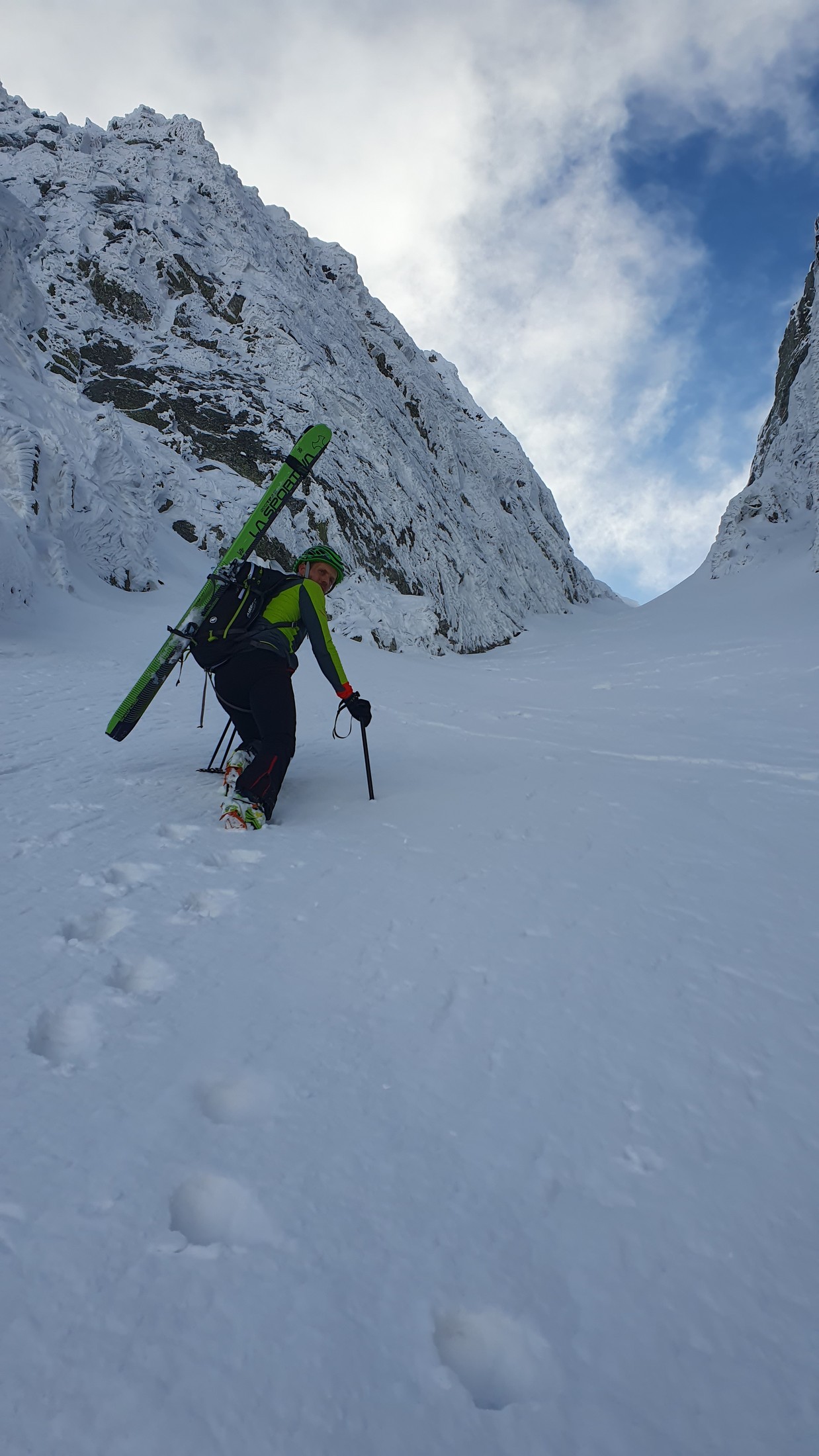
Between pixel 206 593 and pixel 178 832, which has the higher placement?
pixel 206 593

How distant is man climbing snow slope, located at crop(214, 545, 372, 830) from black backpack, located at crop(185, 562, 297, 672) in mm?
40

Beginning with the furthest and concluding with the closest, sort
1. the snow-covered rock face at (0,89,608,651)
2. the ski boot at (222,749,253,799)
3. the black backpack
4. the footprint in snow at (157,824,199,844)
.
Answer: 1. the snow-covered rock face at (0,89,608,651)
2. the black backpack
3. the ski boot at (222,749,253,799)
4. the footprint in snow at (157,824,199,844)

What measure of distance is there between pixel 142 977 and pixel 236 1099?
0.62 meters

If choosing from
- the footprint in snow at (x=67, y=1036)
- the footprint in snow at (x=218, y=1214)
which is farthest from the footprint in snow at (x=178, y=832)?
the footprint in snow at (x=218, y=1214)

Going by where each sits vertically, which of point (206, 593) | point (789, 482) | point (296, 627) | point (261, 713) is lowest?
point (261, 713)

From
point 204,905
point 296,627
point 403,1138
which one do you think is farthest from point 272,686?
point 403,1138

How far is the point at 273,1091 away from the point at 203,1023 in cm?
33

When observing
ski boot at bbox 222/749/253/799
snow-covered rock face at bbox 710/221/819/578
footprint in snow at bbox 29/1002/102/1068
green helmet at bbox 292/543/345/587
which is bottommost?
footprint in snow at bbox 29/1002/102/1068

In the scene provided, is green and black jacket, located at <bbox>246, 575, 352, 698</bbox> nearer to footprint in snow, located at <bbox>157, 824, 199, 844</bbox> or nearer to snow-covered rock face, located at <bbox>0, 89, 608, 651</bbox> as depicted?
footprint in snow, located at <bbox>157, 824, 199, 844</bbox>

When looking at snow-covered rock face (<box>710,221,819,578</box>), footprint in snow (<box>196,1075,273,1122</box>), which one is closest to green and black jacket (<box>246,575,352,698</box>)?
footprint in snow (<box>196,1075,273,1122</box>)

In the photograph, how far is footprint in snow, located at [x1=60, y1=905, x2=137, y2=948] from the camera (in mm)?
2189

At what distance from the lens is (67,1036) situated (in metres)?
1.73

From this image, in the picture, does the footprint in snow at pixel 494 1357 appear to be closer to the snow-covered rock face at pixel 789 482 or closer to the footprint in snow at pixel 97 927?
the footprint in snow at pixel 97 927

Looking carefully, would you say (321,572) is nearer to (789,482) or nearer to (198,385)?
(198,385)
